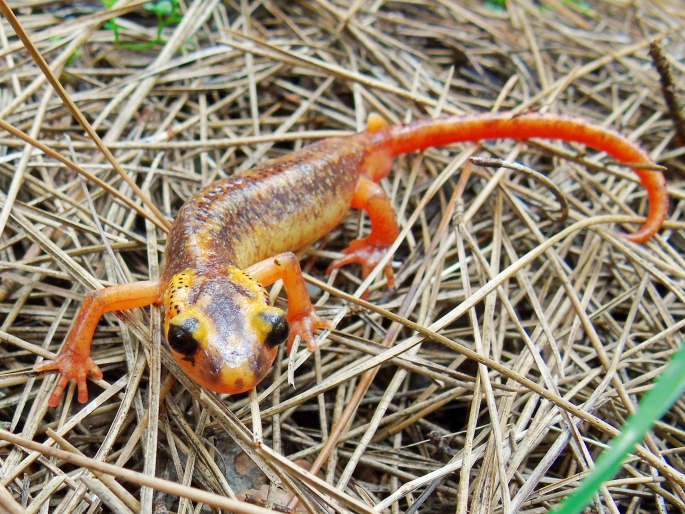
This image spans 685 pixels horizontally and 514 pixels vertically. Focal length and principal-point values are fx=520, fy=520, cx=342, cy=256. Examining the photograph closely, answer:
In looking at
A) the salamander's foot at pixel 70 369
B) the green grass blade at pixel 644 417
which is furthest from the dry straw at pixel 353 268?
the green grass blade at pixel 644 417

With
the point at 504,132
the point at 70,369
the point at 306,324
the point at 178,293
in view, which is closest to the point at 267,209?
the point at 306,324

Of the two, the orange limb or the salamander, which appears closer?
the salamander

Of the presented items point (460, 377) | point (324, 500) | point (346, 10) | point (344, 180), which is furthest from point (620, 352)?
point (346, 10)

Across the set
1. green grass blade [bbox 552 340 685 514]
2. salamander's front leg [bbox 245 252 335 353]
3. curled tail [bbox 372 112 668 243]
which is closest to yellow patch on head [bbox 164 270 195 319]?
salamander's front leg [bbox 245 252 335 353]

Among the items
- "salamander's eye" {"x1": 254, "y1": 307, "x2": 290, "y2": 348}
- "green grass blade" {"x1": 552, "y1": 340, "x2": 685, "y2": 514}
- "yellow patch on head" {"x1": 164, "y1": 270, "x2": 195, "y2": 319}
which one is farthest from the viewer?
"yellow patch on head" {"x1": 164, "y1": 270, "x2": 195, "y2": 319}

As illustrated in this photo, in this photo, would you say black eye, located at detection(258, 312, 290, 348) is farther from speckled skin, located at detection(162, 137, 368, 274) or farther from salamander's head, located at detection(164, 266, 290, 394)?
speckled skin, located at detection(162, 137, 368, 274)

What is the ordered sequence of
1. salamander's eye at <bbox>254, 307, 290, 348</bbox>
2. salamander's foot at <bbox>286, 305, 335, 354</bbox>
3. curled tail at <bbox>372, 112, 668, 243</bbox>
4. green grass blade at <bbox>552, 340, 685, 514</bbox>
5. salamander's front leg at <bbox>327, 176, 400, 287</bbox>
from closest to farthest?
1. green grass blade at <bbox>552, 340, 685, 514</bbox>
2. salamander's eye at <bbox>254, 307, 290, 348</bbox>
3. salamander's foot at <bbox>286, 305, 335, 354</bbox>
4. salamander's front leg at <bbox>327, 176, 400, 287</bbox>
5. curled tail at <bbox>372, 112, 668, 243</bbox>

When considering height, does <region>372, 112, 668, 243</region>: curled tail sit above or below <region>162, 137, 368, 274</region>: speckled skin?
above

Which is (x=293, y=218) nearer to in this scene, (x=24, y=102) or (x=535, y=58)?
(x=24, y=102)
